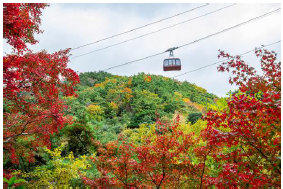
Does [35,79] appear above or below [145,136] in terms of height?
above

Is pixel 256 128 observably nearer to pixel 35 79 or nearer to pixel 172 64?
pixel 35 79

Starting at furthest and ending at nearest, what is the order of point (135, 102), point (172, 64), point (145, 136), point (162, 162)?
point (135, 102), point (172, 64), point (145, 136), point (162, 162)

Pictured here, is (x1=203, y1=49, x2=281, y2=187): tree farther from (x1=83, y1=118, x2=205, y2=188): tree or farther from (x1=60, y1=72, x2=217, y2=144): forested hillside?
(x1=60, y1=72, x2=217, y2=144): forested hillside

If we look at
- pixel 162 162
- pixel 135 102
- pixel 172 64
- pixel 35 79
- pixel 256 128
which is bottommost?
pixel 162 162

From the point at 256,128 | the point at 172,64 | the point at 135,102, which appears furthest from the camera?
the point at 135,102

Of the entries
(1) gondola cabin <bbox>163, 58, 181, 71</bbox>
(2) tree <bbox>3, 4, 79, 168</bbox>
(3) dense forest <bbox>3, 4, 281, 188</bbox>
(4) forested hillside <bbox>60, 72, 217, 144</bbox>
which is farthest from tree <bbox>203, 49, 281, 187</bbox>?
(4) forested hillside <bbox>60, 72, 217, 144</bbox>

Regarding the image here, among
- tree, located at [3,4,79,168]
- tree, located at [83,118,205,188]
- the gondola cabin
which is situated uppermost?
the gondola cabin

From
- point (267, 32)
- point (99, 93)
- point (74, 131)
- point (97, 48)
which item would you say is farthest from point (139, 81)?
point (267, 32)

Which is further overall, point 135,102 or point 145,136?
point 135,102

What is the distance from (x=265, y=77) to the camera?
457 centimetres

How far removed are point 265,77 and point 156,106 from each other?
13.8m

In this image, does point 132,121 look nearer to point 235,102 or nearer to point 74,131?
point 74,131

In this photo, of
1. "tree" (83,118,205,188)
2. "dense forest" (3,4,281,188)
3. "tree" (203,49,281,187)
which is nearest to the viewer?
"tree" (203,49,281,187)

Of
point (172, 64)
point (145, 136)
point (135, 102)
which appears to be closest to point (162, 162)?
point (145, 136)
